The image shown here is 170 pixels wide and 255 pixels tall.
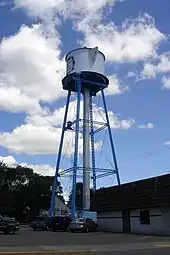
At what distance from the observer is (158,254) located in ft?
58.4

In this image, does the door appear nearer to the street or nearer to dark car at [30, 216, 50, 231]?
dark car at [30, 216, 50, 231]

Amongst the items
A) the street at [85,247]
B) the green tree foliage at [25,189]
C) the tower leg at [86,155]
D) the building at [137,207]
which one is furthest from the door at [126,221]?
the green tree foliage at [25,189]

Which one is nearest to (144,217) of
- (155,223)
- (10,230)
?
(155,223)

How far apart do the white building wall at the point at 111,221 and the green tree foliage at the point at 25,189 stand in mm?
53485

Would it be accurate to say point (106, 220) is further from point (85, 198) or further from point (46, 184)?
point (46, 184)

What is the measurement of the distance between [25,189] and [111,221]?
6096 cm

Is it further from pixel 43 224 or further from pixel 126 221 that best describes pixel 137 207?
pixel 43 224

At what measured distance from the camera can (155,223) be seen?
39656 mm

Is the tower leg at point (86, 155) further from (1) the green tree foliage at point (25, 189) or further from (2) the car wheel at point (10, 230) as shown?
(1) the green tree foliage at point (25, 189)

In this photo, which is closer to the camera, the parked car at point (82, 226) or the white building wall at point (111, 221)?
the parked car at point (82, 226)

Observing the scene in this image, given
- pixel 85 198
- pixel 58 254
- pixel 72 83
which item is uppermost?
pixel 72 83

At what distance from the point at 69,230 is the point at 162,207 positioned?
12431 mm

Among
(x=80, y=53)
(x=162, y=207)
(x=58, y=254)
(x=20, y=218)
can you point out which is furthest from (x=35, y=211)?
(x=58, y=254)

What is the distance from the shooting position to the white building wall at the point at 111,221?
46091 millimetres
